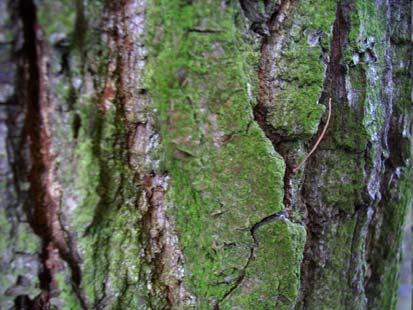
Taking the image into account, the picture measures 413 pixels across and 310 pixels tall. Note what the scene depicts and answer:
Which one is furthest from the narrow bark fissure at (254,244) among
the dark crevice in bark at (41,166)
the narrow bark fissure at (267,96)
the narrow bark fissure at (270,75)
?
the dark crevice in bark at (41,166)

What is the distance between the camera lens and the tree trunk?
63 centimetres

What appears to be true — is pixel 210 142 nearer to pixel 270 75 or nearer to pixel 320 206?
pixel 270 75

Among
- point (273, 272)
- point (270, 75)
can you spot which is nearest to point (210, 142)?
point (270, 75)

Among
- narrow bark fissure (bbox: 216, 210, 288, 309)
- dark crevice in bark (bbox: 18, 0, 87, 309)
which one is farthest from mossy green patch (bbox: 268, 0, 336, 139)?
dark crevice in bark (bbox: 18, 0, 87, 309)

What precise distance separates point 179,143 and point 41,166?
0.73 feet

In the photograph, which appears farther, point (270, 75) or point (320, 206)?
point (320, 206)

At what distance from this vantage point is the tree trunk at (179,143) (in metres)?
0.63

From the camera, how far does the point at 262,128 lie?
732mm

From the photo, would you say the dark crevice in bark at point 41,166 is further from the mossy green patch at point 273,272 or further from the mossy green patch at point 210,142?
the mossy green patch at point 273,272

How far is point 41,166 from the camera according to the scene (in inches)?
25.5

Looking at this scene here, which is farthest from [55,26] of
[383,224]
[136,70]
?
[383,224]

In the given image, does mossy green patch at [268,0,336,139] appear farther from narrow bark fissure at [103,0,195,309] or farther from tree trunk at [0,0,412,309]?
narrow bark fissure at [103,0,195,309]

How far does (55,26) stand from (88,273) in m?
0.40

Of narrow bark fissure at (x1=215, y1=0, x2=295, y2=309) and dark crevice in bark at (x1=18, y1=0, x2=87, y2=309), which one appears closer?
dark crevice in bark at (x1=18, y1=0, x2=87, y2=309)
